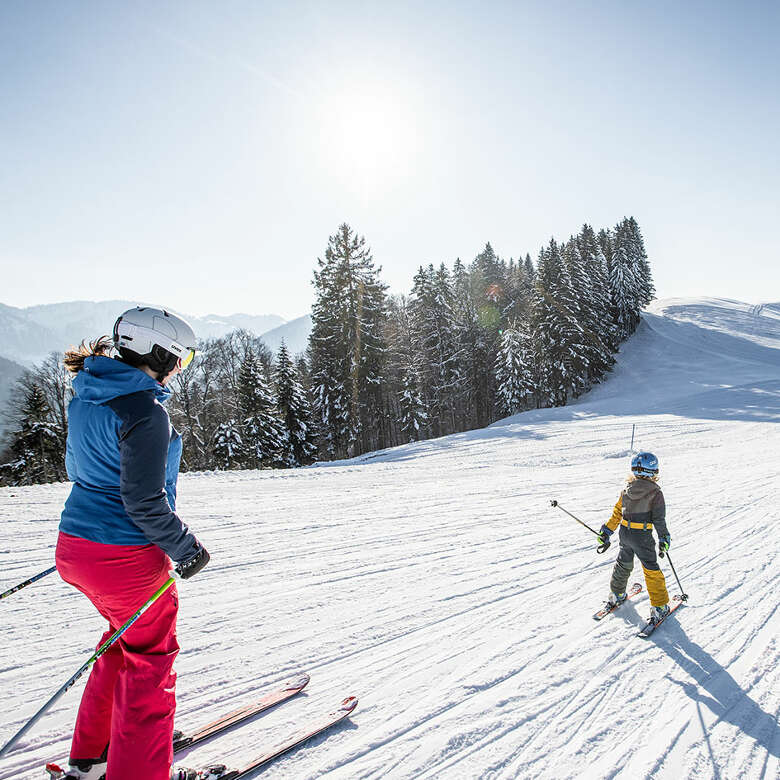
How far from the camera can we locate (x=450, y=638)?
4.07 m

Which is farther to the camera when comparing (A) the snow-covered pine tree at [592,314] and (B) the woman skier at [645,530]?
(A) the snow-covered pine tree at [592,314]

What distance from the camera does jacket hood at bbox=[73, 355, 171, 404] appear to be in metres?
1.94

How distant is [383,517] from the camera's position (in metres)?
8.41

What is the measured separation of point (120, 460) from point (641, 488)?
4.55 meters

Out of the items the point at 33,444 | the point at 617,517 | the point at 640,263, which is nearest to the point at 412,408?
the point at 33,444

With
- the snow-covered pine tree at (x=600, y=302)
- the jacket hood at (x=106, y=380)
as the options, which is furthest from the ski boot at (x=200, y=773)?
the snow-covered pine tree at (x=600, y=302)

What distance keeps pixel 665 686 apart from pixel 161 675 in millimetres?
3631

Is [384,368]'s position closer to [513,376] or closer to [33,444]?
[513,376]

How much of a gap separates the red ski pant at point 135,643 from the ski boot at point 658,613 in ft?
13.9

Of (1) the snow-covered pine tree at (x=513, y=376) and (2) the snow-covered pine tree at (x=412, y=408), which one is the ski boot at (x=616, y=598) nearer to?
(2) the snow-covered pine tree at (x=412, y=408)

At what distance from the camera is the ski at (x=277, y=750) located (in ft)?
7.95

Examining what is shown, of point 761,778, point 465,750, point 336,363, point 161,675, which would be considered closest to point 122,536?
point 161,675

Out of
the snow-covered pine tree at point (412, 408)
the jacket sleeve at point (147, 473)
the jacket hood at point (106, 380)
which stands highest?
the jacket hood at point (106, 380)

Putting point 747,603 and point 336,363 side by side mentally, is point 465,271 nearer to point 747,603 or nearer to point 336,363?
point 336,363
